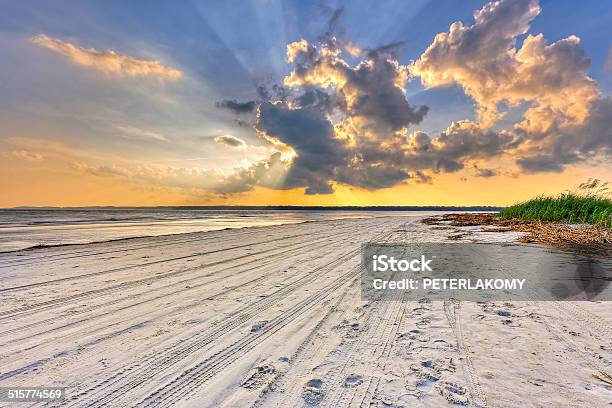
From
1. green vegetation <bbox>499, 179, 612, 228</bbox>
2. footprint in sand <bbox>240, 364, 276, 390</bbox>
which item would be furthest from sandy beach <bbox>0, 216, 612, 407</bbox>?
green vegetation <bbox>499, 179, 612, 228</bbox>

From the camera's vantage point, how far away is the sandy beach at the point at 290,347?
2553 millimetres

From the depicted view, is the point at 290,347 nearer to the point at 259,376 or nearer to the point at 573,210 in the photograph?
the point at 259,376

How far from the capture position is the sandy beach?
101 inches

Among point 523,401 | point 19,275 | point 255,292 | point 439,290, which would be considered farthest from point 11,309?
point 439,290

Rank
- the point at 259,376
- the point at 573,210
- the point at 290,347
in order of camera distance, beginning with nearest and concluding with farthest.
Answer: the point at 259,376, the point at 290,347, the point at 573,210

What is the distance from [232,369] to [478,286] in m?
4.93

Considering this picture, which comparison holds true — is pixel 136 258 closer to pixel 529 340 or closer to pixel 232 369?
pixel 232 369

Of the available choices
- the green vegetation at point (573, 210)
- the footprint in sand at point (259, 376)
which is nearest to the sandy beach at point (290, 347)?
the footprint in sand at point (259, 376)

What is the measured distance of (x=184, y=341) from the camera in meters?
3.54

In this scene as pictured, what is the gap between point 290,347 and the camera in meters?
3.41

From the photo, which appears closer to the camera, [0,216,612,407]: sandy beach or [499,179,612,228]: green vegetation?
[0,216,612,407]: sandy beach

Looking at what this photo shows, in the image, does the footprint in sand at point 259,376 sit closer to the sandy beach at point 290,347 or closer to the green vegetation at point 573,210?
the sandy beach at point 290,347

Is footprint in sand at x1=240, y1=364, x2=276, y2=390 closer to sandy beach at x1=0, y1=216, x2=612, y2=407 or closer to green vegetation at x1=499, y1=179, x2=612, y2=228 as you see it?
sandy beach at x1=0, y1=216, x2=612, y2=407

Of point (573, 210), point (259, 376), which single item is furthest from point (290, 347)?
point (573, 210)
